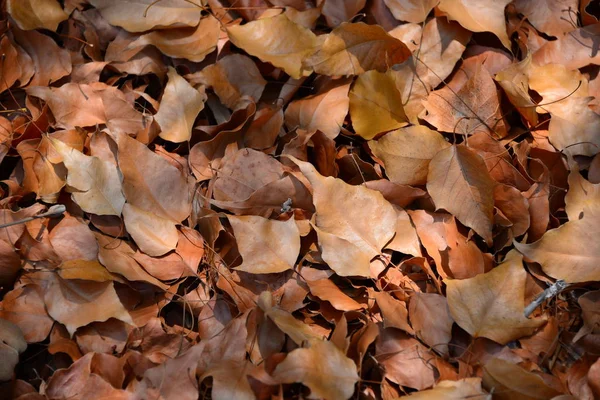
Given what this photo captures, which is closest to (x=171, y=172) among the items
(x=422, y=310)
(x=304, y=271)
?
(x=304, y=271)

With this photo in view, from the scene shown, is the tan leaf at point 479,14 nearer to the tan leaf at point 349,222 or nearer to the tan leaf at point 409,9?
the tan leaf at point 409,9

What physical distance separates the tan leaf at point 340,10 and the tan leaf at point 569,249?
0.56m

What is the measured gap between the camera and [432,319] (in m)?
0.98

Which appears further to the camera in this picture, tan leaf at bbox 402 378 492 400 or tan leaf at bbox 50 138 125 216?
tan leaf at bbox 50 138 125 216

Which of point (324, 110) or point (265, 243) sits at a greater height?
point (324, 110)

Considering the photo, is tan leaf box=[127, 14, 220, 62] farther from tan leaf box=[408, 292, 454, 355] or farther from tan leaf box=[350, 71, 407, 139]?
tan leaf box=[408, 292, 454, 355]

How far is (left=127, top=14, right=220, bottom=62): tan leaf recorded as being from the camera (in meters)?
1.25

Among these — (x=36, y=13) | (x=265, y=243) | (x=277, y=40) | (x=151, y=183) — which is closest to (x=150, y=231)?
(x=151, y=183)

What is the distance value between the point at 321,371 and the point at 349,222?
0.26m

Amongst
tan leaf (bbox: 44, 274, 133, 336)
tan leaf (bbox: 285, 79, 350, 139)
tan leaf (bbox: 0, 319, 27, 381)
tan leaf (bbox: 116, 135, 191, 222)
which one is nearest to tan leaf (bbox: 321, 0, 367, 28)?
tan leaf (bbox: 285, 79, 350, 139)

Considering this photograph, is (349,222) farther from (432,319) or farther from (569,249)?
(569,249)

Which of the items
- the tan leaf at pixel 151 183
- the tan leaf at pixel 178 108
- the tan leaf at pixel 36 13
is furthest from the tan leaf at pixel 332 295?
the tan leaf at pixel 36 13

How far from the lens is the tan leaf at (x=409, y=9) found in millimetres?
1237

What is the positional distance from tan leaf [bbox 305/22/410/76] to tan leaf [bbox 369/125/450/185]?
16 cm
